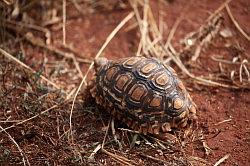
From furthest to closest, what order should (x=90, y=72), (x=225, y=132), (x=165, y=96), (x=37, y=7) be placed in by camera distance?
(x=37, y=7), (x=90, y=72), (x=225, y=132), (x=165, y=96)

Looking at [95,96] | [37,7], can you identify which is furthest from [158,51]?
[37,7]

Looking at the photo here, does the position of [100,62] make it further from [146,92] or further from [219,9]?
[219,9]

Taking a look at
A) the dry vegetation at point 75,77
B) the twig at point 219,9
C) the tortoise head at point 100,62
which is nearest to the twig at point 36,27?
the dry vegetation at point 75,77

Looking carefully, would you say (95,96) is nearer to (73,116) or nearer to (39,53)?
(73,116)

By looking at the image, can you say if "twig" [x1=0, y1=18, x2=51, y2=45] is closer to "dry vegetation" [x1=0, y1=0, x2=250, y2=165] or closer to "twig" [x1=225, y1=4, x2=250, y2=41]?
"dry vegetation" [x1=0, y1=0, x2=250, y2=165]

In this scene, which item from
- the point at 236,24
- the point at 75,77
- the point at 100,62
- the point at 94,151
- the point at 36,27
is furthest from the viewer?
the point at 36,27

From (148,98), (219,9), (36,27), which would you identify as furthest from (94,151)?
(219,9)
